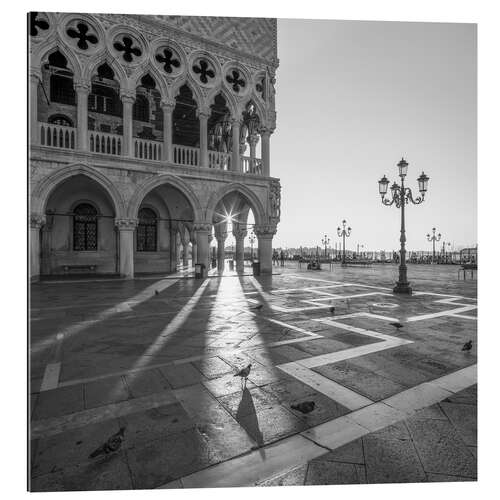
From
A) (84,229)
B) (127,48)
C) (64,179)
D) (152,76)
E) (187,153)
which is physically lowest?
(84,229)

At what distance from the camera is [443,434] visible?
2467 millimetres

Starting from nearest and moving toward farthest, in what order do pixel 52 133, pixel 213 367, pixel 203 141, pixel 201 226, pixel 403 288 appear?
pixel 213 367
pixel 403 288
pixel 52 133
pixel 201 226
pixel 203 141

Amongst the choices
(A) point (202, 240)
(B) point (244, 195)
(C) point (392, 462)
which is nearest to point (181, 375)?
(C) point (392, 462)

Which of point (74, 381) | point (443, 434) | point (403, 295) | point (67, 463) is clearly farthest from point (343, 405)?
point (403, 295)

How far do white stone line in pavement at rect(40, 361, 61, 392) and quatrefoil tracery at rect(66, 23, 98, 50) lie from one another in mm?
15671

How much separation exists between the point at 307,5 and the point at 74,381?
16.7 ft

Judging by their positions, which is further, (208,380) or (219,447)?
(208,380)

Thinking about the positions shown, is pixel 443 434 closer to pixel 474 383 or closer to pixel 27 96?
pixel 474 383

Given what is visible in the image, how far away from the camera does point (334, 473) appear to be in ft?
6.73

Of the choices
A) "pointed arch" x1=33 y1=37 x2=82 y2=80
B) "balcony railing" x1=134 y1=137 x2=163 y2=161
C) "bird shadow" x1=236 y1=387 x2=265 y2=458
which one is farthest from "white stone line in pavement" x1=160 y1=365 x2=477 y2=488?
"pointed arch" x1=33 y1=37 x2=82 y2=80

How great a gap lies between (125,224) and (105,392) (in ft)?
42.6

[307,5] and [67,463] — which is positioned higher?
[307,5]

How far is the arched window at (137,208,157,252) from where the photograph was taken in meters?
19.2

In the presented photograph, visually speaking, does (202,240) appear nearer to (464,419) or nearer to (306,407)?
(306,407)
